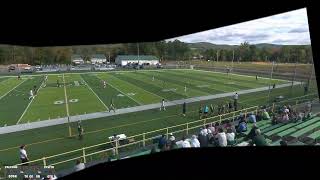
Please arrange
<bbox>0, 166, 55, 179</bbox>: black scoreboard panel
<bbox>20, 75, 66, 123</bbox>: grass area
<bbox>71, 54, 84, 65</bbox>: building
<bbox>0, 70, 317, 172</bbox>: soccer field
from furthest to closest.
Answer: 1. <bbox>71, 54, 84, 65</bbox>: building
2. <bbox>20, 75, 66, 123</bbox>: grass area
3. <bbox>0, 70, 317, 172</bbox>: soccer field
4. <bbox>0, 166, 55, 179</bbox>: black scoreboard panel

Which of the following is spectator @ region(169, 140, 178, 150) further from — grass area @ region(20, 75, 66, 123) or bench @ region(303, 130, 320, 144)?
grass area @ region(20, 75, 66, 123)

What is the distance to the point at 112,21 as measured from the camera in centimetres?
764

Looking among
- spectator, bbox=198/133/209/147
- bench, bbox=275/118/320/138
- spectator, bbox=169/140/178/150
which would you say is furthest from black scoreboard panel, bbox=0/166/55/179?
bench, bbox=275/118/320/138

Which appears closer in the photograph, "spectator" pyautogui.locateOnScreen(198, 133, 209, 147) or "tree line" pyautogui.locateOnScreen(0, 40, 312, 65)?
"spectator" pyautogui.locateOnScreen(198, 133, 209, 147)

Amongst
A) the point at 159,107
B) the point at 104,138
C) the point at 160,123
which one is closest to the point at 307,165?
the point at 104,138

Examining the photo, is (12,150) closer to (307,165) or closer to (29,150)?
(29,150)

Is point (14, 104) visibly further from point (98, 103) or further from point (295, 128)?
point (295, 128)

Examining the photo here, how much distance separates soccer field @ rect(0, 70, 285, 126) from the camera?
2502 cm

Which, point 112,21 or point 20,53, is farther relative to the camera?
point 20,53

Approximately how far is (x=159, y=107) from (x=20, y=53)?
37.5 feet

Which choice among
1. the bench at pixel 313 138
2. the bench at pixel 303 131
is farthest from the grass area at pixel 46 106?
the bench at pixel 313 138

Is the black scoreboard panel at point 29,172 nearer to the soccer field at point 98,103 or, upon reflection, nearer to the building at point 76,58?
the soccer field at point 98,103

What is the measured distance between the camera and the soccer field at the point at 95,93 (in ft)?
82.1

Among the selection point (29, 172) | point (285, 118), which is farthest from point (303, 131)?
point (29, 172)
